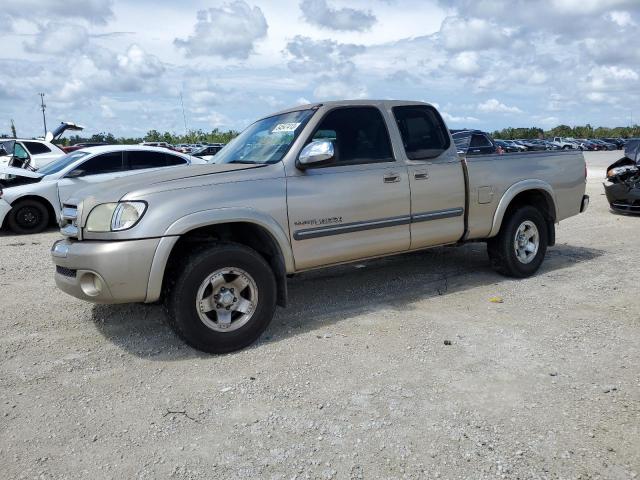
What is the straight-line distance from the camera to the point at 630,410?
10.8 ft

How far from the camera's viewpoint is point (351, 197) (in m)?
4.82

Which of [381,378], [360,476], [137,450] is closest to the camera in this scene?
[360,476]

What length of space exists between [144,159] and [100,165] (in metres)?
0.79

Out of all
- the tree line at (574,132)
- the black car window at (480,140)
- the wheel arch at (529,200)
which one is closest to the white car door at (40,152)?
the black car window at (480,140)

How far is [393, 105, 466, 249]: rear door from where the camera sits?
530cm

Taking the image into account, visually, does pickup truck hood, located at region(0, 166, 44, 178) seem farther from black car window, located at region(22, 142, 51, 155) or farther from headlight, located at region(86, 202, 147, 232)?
headlight, located at region(86, 202, 147, 232)

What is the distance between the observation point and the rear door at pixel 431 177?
17.4 feet

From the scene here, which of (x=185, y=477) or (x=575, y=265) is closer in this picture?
(x=185, y=477)

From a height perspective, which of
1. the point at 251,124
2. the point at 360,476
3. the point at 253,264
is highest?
the point at 251,124

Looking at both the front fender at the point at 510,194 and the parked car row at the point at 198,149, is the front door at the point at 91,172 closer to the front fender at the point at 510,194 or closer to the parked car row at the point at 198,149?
the parked car row at the point at 198,149

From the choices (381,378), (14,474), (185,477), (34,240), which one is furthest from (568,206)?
(34,240)

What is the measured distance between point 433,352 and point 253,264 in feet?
4.93

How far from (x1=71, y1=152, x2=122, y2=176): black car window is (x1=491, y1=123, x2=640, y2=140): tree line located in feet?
241

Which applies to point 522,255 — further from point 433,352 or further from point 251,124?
point 251,124
